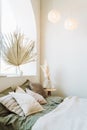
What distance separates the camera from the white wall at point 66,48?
441 cm

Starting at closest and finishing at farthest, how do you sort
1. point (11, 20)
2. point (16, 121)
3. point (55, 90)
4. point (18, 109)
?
point (16, 121)
point (18, 109)
point (11, 20)
point (55, 90)

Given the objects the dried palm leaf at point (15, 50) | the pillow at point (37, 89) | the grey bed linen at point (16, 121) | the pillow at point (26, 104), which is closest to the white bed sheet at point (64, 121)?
the grey bed linen at point (16, 121)

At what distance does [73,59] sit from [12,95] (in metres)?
2.06

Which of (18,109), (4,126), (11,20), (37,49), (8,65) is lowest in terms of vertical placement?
(4,126)

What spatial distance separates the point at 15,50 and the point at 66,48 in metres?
1.25

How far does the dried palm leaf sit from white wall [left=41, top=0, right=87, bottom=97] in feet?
2.58

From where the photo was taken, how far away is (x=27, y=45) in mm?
4164

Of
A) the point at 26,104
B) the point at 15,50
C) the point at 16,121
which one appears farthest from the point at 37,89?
the point at 16,121

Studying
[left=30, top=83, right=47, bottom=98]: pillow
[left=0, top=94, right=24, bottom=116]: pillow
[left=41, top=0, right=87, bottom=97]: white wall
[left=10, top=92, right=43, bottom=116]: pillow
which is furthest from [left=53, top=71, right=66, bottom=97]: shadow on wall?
[left=0, top=94, right=24, bottom=116]: pillow

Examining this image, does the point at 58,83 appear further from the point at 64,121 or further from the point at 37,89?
the point at 64,121

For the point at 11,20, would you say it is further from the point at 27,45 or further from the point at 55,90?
the point at 55,90

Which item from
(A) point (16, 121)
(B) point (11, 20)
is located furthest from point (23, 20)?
(A) point (16, 121)

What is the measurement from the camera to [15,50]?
3.83 metres

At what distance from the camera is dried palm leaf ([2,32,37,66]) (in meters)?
3.72
